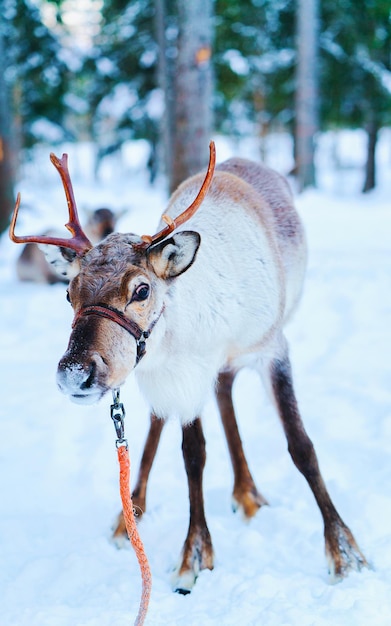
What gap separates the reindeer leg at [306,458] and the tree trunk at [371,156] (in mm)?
15296

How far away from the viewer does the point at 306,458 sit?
2938 mm

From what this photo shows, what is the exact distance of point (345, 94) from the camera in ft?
51.9

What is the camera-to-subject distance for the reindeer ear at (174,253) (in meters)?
2.31

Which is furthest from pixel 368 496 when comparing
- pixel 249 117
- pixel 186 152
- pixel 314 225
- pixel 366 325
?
pixel 249 117

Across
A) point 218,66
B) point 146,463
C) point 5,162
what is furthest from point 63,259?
point 218,66

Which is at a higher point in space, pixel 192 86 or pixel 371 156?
pixel 192 86

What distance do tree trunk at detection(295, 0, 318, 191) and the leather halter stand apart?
37.0 feet

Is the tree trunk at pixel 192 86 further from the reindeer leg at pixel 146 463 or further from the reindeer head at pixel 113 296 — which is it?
the reindeer head at pixel 113 296

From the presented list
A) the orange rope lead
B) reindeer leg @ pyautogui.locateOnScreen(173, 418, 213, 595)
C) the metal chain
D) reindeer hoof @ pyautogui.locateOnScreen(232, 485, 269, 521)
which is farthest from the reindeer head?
reindeer hoof @ pyautogui.locateOnScreen(232, 485, 269, 521)

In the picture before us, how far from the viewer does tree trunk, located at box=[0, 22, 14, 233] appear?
965cm

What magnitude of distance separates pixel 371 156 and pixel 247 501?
643 inches

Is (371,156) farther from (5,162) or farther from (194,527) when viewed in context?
(194,527)

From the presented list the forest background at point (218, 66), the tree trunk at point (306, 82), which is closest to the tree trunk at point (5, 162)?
the forest background at point (218, 66)

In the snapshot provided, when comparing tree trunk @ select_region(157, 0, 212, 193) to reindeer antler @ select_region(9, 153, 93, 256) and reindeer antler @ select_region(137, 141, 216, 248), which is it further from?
reindeer antler @ select_region(137, 141, 216, 248)
